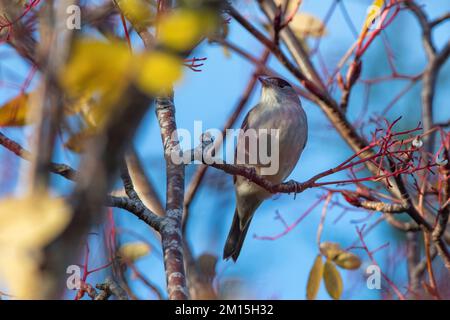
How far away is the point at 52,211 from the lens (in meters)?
1.24

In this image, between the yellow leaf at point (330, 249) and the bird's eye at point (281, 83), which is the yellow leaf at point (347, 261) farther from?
the bird's eye at point (281, 83)

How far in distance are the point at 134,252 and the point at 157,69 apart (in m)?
3.78

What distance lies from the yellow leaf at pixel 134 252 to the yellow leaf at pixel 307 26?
2.56m

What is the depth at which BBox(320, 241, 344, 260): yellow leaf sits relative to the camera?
468 cm

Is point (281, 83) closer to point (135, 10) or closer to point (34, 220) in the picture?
point (135, 10)

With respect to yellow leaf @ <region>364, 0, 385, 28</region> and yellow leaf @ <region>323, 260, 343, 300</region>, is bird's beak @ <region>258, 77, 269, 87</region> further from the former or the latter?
yellow leaf @ <region>323, 260, 343, 300</region>

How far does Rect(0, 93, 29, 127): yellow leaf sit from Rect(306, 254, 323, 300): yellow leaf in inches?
87.9

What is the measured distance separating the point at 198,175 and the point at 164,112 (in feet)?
6.19

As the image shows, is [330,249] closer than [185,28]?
No

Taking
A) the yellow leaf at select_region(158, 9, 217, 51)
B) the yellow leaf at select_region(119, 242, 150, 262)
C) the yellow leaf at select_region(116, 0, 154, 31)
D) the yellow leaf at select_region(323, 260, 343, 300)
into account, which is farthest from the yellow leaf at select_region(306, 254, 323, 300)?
the yellow leaf at select_region(158, 9, 217, 51)

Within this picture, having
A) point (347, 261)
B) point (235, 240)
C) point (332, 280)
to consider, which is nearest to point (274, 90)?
point (235, 240)

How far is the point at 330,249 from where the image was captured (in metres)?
4.71

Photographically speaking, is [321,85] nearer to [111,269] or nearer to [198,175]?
[198,175]

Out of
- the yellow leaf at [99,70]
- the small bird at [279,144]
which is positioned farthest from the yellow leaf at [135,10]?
the small bird at [279,144]
